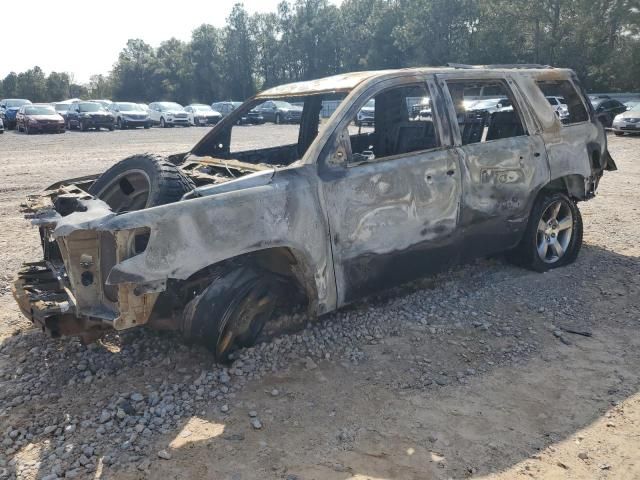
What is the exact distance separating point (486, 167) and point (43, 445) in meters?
3.68

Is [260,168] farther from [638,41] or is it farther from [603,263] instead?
[638,41]

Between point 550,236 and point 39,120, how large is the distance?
26.7m

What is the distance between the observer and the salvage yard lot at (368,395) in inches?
108

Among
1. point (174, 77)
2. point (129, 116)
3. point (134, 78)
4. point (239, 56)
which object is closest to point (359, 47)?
point (239, 56)

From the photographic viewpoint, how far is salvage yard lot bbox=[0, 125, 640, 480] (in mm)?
2756

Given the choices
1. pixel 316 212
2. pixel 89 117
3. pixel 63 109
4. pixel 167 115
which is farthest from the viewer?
pixel 167 115

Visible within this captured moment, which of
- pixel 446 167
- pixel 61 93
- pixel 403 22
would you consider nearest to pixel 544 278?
pixel 446 167

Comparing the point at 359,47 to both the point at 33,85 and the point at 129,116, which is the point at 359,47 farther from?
the point at 33,85

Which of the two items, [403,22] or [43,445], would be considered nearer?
[43,445]

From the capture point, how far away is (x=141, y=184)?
3.93 meters

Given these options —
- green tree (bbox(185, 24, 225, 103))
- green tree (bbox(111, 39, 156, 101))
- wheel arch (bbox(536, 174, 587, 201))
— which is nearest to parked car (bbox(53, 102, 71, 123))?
wheel arch (bbox(536, 174, 587, 201))

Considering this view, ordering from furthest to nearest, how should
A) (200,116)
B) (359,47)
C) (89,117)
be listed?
1. (359,47)
2. (200,116)
3. (89,117)

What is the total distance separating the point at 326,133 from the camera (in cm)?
379

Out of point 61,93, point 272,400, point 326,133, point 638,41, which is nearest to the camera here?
point 272,400
